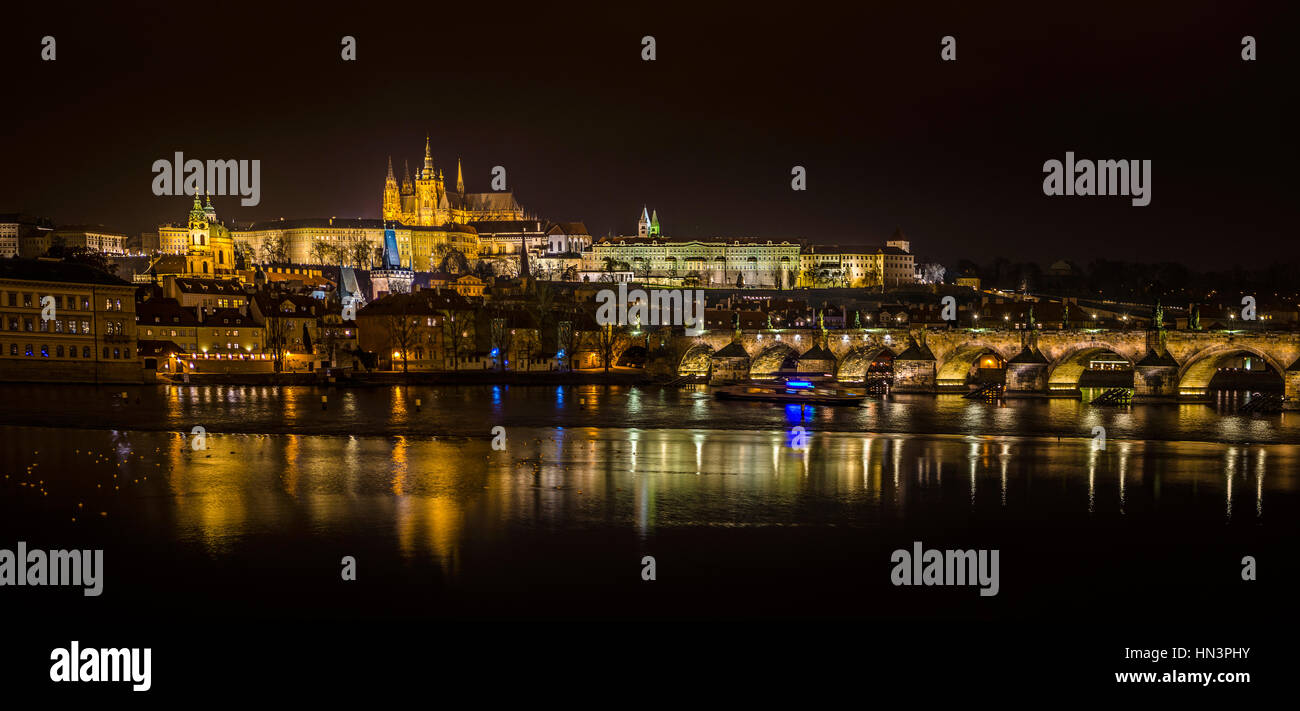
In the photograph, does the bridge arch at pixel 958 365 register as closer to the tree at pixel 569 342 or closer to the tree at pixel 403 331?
the tree at pixel 569 342

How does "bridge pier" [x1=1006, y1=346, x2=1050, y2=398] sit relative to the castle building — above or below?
below

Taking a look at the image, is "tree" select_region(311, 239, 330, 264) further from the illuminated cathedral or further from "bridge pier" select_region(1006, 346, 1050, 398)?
"bridge pier" select_region(1006, 346, 1050, 398)

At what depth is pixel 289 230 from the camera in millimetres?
143750

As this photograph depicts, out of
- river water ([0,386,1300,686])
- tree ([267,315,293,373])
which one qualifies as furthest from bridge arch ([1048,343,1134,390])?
tree ([267,315,293,373])

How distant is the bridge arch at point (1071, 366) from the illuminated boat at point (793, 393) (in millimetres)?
11185

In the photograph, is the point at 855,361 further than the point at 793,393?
Yes

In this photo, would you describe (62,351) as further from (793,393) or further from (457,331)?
(793,393)

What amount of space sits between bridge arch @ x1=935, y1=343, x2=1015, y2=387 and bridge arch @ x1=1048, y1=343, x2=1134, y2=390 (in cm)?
277

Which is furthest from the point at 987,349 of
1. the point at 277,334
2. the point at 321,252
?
the point at 321,252

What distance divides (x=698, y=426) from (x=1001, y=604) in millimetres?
19844

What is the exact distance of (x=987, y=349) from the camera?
53.3 meters

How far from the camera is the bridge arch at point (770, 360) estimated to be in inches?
2200

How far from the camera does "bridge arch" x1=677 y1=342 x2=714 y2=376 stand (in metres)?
57.9

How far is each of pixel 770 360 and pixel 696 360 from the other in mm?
4744
